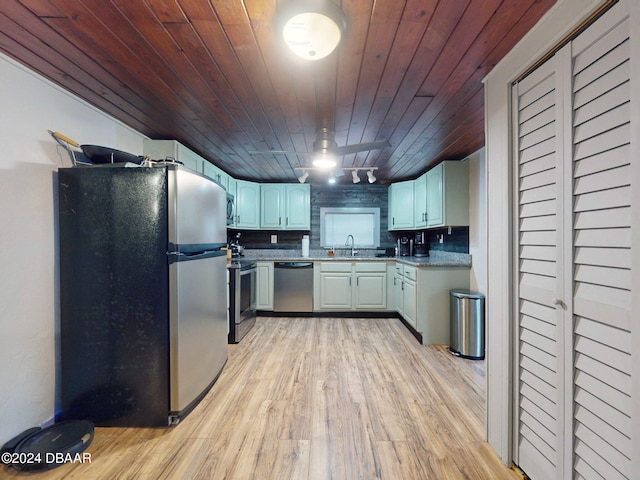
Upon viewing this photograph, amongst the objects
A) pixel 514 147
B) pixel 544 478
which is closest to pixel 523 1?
pixel 514 147

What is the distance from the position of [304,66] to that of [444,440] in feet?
7.60

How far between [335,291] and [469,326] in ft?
6.13

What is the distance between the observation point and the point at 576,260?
3.39 feet

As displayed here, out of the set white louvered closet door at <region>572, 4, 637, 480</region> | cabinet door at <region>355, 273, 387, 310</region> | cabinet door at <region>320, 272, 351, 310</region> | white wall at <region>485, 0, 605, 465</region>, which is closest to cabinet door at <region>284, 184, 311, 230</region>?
cabinet door at <region>320, 272, 351, 310</region>

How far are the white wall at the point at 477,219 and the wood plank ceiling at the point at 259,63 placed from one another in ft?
2.40

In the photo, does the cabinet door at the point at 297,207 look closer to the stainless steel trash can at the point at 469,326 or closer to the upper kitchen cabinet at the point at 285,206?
Result: the upper kitchen cabinet at the point at 285,206

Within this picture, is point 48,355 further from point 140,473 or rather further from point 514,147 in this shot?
point 514,147

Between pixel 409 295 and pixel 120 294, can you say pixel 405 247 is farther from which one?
pixel 120 294

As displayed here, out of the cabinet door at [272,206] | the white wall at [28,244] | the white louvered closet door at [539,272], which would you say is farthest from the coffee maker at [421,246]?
the white wall at [28,244]

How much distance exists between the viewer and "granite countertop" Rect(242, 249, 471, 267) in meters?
3.13

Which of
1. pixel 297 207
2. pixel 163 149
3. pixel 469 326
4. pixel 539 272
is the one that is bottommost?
pixel 469 326

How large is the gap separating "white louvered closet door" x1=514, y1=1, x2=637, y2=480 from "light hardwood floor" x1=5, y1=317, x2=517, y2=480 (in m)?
0.48

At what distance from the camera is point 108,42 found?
4.33ft

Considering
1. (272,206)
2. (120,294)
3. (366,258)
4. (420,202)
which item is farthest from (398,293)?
(120,294)
